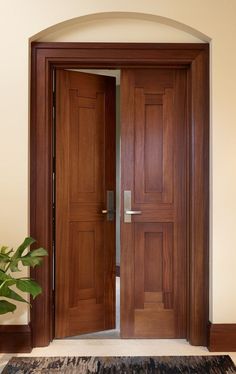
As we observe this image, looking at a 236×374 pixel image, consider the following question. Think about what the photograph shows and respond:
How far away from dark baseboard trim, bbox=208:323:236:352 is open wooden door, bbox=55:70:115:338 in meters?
0.86

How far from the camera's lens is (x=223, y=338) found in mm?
2754

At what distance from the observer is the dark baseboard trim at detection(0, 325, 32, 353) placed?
2.72 metres

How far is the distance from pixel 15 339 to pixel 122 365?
79 cm

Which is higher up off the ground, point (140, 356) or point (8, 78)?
point (8, 78)

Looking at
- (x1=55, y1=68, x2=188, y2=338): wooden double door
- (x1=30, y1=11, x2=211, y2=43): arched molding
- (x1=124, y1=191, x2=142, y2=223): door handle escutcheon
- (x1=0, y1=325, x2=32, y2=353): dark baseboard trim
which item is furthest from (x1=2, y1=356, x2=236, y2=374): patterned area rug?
(x1=30, y1=11, x2=211, y2=43): arched molding

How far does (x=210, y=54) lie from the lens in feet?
9.27

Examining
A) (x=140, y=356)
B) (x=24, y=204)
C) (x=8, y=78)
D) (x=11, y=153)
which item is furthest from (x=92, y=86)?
(x=140, y=356)

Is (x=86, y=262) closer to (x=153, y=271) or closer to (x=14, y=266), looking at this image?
(x=153, y=271)

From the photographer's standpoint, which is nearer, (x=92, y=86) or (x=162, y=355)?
(x=162, y=355)

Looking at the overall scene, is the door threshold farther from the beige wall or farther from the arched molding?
the arched molding

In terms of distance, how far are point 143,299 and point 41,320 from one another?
793 mm

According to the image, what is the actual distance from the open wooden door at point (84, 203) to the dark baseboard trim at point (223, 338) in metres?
0.86

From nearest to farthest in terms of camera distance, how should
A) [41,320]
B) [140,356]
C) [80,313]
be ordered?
[140,356]
[41,320]
[80,313]

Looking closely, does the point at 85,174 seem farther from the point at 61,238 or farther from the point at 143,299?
the point at 143,299
